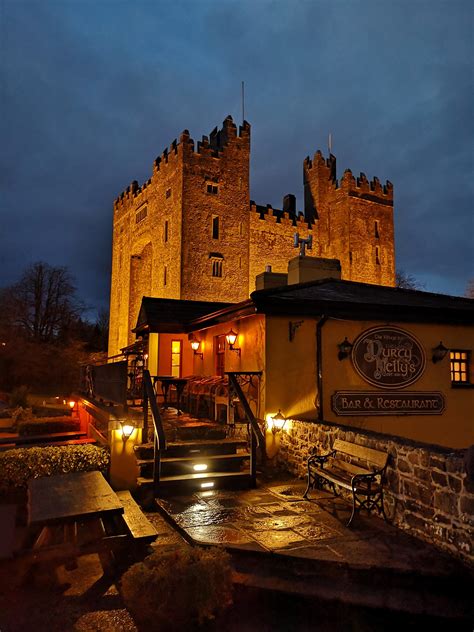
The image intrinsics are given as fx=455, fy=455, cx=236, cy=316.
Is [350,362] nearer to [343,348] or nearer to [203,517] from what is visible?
[343,348]

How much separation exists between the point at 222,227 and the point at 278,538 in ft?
97.4

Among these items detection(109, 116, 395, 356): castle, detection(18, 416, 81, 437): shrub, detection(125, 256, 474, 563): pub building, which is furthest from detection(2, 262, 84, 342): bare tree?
detection(125, 256, 474, 563): pub building

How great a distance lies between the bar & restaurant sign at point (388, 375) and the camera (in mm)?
10359

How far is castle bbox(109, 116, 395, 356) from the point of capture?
1277 inches

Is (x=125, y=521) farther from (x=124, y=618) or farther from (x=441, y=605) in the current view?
(x=441, y=605)

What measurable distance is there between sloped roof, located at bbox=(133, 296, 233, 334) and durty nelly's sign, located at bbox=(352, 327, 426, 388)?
5014mm

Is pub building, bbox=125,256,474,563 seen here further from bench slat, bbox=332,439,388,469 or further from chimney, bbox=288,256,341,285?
chimney, bbox=288,256,341,285

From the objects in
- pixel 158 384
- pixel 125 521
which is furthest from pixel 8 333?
pixel 125 521

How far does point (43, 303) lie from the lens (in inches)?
1882

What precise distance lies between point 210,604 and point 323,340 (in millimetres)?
6835

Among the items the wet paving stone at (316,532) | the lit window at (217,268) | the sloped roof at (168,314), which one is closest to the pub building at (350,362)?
the wet paving stone at (316,532)

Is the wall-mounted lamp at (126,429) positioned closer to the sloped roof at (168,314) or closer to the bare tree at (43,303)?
the sloped roof at (168,314)

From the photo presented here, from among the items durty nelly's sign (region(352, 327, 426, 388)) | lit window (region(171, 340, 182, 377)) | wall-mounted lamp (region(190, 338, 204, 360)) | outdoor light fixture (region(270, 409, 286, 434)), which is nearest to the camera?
outdoor light fixture (region(270, 409, 286, 434))

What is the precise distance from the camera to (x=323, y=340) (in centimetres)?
1015
